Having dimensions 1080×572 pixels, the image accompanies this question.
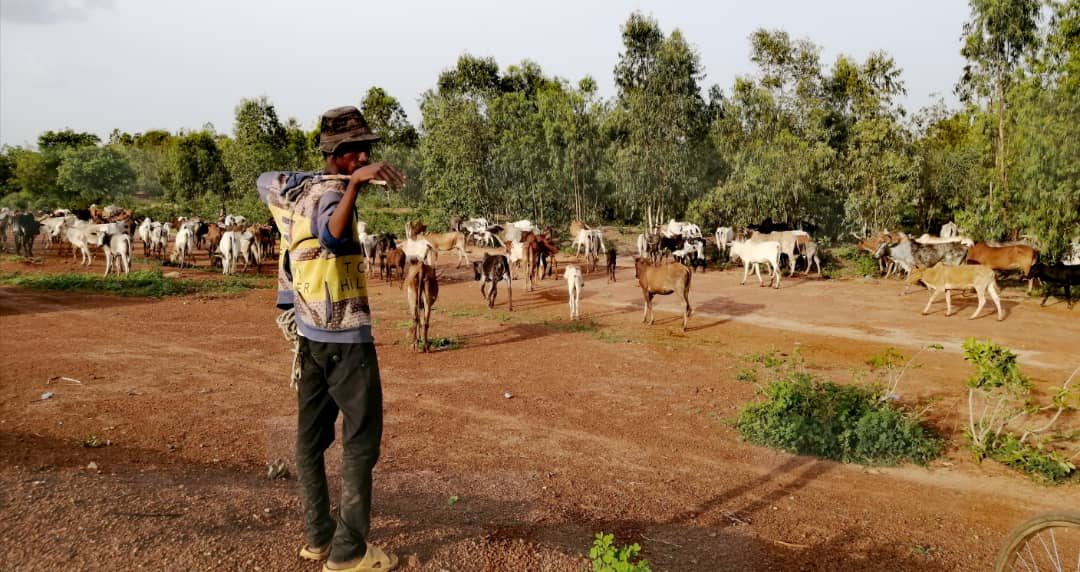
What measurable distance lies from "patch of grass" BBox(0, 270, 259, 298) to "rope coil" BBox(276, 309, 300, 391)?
14637 mm

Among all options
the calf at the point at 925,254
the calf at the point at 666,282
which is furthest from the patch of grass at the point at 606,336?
the calf at the point at 925,254

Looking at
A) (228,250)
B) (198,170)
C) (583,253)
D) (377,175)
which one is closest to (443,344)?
(377,175)

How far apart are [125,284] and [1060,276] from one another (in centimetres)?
2412

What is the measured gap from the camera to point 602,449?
21.7 feet

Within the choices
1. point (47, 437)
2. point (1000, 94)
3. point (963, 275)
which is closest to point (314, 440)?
point (47, 437)

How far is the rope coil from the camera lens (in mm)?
3283

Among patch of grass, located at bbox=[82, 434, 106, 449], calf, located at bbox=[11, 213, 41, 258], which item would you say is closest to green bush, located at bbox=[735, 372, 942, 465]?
patch of grass, located at bbox=[82, 434, 106, 449]

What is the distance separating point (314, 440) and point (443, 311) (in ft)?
39.8

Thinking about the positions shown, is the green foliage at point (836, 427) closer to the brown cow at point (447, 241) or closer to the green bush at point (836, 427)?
the green bush at point (836, 427)

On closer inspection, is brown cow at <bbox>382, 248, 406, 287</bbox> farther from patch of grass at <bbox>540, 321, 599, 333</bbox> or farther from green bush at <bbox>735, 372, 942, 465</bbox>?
green bush at <bbox>735, 372, 942, 465</bbox>

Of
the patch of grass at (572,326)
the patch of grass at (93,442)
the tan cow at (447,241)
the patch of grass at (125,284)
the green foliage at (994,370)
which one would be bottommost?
the patch of grass at (93,442)

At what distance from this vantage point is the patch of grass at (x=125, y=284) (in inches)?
624

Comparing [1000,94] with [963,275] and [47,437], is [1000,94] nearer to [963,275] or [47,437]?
[963,275]

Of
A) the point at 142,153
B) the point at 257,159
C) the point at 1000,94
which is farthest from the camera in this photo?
the point at 142,153
